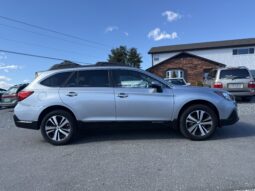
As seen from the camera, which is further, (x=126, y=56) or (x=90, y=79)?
(x=126, y=56)

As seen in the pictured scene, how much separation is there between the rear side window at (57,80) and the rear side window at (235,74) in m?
8.28

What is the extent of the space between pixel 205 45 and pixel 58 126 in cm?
3193

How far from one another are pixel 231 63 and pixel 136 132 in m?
29.0

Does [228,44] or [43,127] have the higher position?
[228,44]

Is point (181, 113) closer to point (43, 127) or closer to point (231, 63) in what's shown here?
point (43, 127)

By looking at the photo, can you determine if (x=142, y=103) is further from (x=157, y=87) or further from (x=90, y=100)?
(x=90, y=100)

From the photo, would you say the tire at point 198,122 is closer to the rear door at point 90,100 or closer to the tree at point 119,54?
the rear door at point 90,100

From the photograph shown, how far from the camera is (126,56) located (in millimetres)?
44000

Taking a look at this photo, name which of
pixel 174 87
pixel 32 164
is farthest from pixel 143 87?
pixel 32 164

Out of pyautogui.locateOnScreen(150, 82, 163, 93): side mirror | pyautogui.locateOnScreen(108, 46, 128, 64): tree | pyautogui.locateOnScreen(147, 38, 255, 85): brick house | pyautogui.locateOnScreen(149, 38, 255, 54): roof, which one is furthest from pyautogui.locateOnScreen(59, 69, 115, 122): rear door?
pyautogui.locateOnScreen(108, 46, 128, 64): tree

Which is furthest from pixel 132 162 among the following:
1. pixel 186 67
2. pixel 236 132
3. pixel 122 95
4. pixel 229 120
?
pixel 186 67

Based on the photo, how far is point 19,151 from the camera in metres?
5.00

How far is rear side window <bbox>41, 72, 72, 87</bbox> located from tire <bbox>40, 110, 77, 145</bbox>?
62 cm

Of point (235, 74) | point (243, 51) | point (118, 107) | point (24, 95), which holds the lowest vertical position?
point (118, 107)
